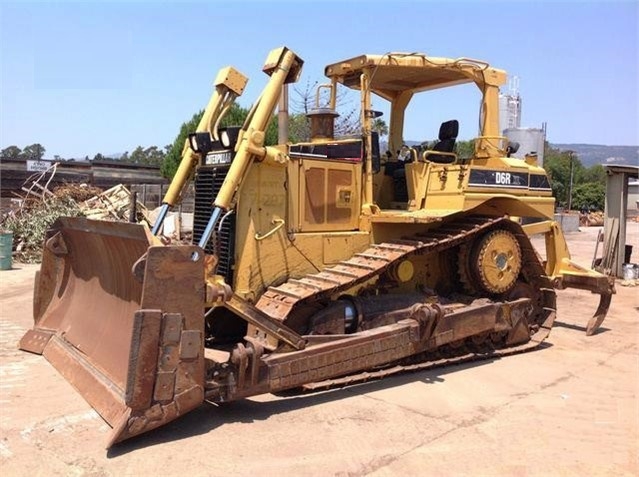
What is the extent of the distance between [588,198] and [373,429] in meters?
60.2

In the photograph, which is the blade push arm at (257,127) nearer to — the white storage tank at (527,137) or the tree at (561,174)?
the white storage tank at (527,137)

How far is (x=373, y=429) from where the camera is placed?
4625 mm

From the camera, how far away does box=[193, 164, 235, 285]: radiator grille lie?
566 cm

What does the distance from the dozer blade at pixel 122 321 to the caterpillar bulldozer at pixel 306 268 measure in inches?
0.6

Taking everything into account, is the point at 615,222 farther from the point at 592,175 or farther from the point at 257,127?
the point at 592,175

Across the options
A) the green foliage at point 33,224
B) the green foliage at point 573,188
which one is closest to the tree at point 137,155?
the green foliage at point 573,188

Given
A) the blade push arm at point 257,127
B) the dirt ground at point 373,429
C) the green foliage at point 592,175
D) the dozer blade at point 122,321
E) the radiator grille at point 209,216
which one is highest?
the green foliage at point 592,175

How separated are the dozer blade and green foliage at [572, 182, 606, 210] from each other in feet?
190

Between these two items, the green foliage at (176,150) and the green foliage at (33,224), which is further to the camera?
the green foliage at (176,150)

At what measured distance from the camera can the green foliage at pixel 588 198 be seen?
2296 inches

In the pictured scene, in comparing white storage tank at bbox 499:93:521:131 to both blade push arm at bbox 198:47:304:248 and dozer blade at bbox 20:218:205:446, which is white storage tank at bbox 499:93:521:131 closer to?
blade push arm at bbox 198:47:304:248

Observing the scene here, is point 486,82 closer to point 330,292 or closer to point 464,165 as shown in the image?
point 464,165

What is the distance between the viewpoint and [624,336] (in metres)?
8.27

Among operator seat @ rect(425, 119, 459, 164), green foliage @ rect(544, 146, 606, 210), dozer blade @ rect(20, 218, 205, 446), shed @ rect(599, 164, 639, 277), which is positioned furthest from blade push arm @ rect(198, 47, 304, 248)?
green foliage @ rect(544, 146, 606, 210)
